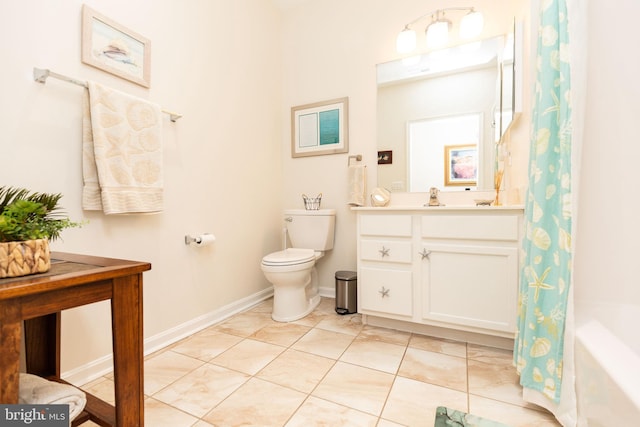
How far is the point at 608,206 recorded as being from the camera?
0.98m

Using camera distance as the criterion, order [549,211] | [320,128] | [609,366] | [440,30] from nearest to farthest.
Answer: [609,366] → [549,211] → [440,30] → [320,128]

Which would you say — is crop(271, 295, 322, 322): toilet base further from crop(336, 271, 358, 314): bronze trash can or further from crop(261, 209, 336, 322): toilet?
crop(336, 271, 358, 314): bronze trash can

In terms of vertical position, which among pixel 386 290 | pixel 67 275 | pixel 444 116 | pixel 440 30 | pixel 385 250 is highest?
pixel 440 30

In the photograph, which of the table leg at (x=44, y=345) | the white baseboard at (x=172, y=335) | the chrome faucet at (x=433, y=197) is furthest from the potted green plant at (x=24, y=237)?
the chrome faucet at (x=433, y=197)

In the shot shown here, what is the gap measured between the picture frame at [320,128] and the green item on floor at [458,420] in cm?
185

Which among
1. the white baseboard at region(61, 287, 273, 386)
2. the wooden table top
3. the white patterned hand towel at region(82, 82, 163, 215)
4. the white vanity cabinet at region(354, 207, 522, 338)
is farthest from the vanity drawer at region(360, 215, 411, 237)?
the wooden table top

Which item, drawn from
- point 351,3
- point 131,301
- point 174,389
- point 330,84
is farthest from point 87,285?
point 351,3

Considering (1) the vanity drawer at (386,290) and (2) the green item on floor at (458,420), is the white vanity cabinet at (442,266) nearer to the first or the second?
(1) the vanity drawer at (386,290)

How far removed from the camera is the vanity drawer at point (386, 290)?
1781 millimetres

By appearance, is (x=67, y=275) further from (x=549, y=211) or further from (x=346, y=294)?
(x=346, y=294)

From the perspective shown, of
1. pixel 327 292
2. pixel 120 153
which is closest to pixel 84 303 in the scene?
pixel 120 153

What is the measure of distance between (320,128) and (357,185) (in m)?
0.63

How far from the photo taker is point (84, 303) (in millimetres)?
768

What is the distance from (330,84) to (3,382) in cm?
248
